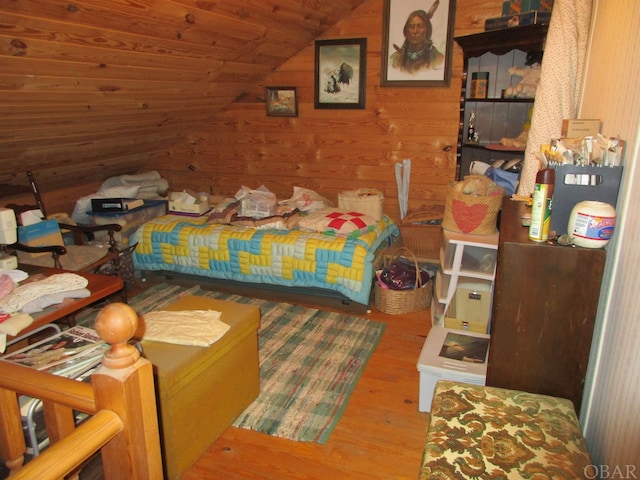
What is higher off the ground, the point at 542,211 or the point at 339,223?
the point at 542,211

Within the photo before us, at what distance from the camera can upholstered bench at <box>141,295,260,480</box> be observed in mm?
1773

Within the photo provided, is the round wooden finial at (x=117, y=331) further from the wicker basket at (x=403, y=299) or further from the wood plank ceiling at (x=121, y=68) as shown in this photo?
the wicker basket at (x=403, y=299)

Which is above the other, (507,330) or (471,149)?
(471,149)

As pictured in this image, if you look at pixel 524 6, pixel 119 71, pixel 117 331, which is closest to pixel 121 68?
pixel 119 71

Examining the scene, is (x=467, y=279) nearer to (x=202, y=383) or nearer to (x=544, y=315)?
(x=544, y=315)

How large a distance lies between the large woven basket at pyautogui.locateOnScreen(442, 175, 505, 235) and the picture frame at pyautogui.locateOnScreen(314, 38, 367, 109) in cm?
147

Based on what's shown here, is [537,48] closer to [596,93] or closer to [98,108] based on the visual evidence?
[596,93]

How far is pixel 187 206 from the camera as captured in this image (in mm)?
3951

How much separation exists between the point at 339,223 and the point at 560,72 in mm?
1689

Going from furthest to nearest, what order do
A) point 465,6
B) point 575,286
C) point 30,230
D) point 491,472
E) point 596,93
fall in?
point 465,6 → point 30,230 → point 596,93 → point 575,286 → point 491,472

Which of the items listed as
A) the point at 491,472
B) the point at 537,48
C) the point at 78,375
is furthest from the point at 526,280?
the point at 537,48

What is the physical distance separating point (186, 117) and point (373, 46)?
1.67 m

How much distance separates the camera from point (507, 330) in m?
1.56

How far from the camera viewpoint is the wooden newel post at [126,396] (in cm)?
A: 82
